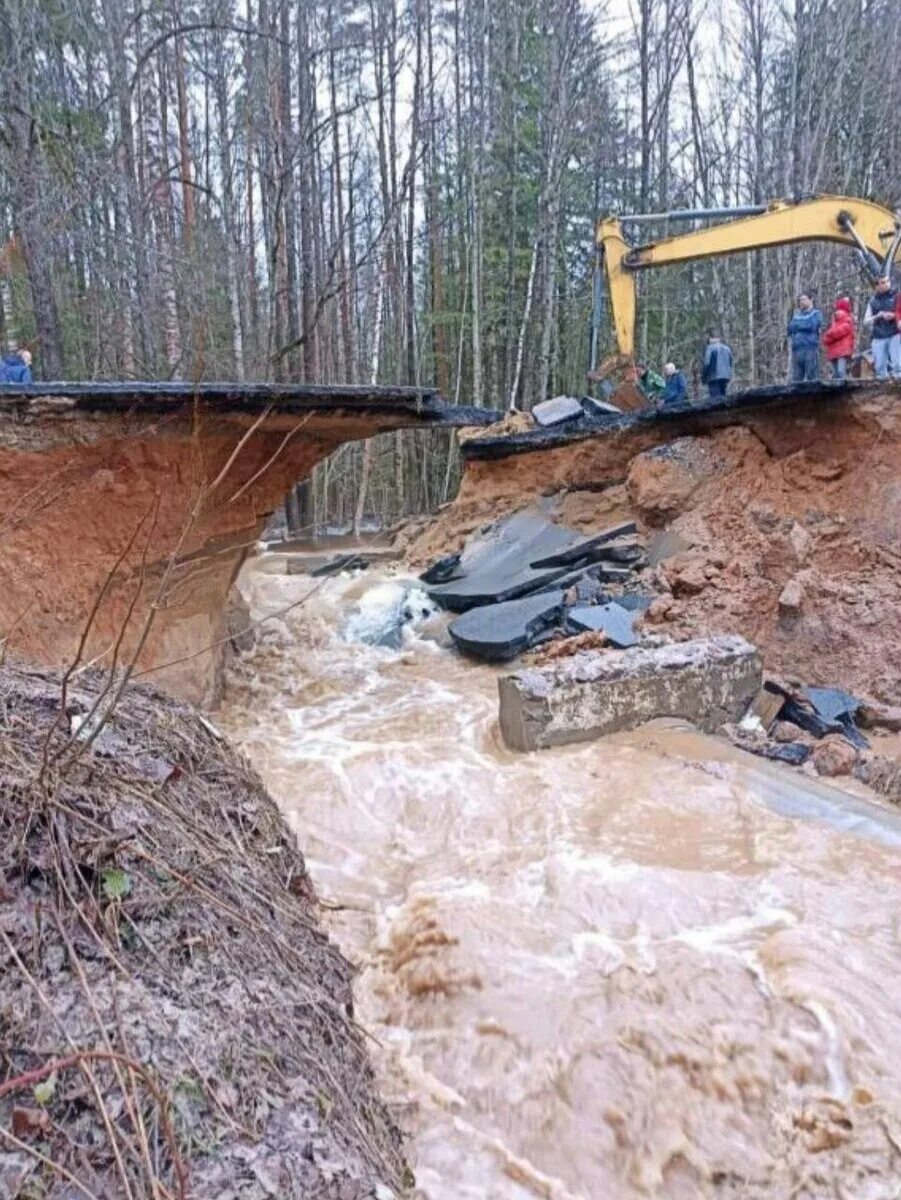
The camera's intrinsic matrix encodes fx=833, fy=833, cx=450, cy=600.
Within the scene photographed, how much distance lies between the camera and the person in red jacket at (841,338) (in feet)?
31.2

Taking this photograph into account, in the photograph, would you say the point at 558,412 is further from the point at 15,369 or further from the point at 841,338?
the point at 15,369

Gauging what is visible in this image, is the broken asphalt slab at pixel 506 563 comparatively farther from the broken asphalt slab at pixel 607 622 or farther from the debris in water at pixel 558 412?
the debris in water at pixel 558 412

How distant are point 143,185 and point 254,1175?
1412cm

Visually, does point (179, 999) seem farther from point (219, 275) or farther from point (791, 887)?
point (219, 275)

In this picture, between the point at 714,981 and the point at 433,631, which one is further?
the point at 433,631

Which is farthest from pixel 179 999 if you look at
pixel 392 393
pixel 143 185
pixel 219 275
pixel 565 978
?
pixel 219 275

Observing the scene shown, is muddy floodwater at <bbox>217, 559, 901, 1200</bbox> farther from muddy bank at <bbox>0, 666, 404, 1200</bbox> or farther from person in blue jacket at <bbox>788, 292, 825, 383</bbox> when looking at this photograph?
person in blue jacket at <bbox>788, 292, 825, 383</bbox>

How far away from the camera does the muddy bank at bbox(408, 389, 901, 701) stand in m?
6.84

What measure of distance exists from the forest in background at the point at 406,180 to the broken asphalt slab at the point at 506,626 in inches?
221

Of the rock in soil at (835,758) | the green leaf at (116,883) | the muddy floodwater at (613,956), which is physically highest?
the green leaf at (116,883)

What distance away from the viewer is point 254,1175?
146 cm

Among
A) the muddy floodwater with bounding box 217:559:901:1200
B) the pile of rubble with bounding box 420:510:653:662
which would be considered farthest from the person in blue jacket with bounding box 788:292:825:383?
the muddy floodwater with bounding box 217:559:901:1200

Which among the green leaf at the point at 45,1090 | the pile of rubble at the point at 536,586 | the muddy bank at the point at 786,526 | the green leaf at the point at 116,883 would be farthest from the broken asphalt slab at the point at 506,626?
the green leaf at the point at 45,1090

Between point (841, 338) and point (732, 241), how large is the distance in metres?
1.69
